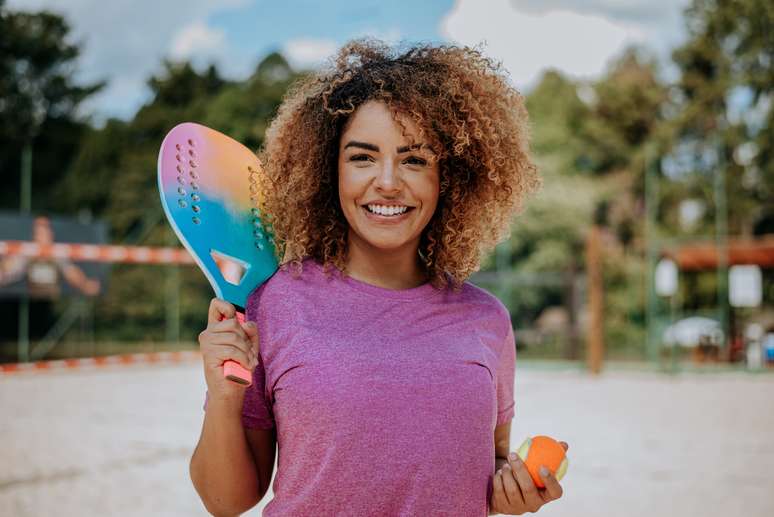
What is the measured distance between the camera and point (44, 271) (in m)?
17.1

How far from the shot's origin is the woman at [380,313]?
5.12 feet

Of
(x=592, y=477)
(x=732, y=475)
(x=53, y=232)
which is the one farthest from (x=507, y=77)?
(x=53, y=232)

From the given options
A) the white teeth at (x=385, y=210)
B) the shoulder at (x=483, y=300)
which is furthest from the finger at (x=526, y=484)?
the white teeth at (x=385, y=210)

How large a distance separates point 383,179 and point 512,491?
0.66 metres

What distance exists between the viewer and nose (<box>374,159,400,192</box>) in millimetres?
1717

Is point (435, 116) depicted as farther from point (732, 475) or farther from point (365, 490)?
point (732, 475)

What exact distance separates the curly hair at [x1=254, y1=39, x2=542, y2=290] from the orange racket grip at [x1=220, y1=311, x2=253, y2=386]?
0.32 meters

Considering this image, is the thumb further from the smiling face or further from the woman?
the smiling face

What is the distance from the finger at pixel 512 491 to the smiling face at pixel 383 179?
0.51 meters

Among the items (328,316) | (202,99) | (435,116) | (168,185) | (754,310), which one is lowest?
(754,310)

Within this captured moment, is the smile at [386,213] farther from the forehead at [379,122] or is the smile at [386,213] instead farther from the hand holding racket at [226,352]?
the hand holding racket at [226,352]

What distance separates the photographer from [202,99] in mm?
31828

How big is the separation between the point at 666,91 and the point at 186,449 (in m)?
27.3

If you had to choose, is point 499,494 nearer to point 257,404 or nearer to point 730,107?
point 257,404
